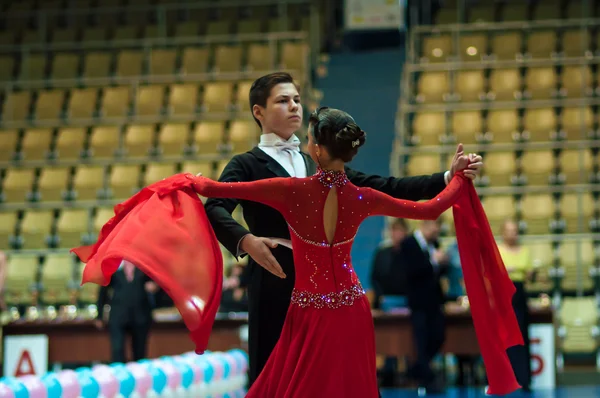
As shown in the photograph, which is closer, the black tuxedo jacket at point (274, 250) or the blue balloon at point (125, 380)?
the black tuxedo jacket at point (274, 250)

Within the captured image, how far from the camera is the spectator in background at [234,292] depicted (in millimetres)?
10125

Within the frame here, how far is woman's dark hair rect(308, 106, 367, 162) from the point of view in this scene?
132 inches

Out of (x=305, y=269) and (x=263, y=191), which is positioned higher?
(x=263, y=191)

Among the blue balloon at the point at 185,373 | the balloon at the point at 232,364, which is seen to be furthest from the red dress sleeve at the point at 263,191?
the balloon at the point at 232,364

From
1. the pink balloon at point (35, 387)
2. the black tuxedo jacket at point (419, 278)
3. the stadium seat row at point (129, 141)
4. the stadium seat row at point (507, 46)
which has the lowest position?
the pink balloon at point (35, 387)

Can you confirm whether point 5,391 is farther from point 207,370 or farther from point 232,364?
point 232,364

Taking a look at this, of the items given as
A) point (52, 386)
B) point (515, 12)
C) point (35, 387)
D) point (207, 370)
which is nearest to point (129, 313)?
point (207, 370)

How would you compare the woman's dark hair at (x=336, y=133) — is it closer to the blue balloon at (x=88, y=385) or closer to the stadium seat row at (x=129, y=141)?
the blue balloon at (x=88, y=385)

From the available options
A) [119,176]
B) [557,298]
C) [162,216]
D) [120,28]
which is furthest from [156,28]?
[162,216]

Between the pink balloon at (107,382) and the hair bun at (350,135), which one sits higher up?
the hair bun at (350,135)

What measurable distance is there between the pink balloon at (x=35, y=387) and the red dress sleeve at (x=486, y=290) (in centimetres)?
208

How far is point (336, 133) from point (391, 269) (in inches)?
234

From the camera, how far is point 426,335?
8906mm

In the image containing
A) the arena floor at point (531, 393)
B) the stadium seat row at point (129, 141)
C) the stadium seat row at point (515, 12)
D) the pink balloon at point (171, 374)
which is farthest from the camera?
the stadium seat row at point (515, 12)
